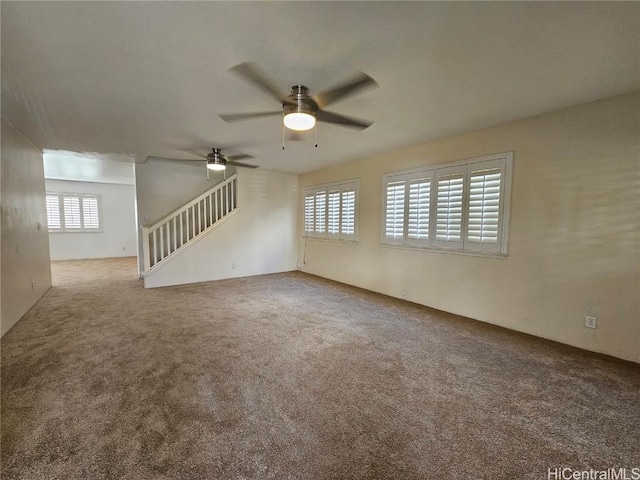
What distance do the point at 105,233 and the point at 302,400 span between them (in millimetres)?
9936

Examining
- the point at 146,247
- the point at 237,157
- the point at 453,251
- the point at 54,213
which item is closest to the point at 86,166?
the point at 146,247

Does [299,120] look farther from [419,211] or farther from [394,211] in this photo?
[394,211]

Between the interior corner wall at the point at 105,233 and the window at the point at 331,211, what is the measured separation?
6.22m

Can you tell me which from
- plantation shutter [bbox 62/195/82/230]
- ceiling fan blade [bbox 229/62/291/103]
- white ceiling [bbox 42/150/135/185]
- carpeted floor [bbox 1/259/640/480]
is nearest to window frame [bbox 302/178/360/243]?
carpeted floor [bbox 1/259/640/480]

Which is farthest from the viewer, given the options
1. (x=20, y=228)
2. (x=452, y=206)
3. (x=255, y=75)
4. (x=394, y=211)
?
(x=394, y=211)

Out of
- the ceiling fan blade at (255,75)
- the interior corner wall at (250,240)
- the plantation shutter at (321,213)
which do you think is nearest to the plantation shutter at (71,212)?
the interior corner wall at (250,240)

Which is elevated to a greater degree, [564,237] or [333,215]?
[333,215]

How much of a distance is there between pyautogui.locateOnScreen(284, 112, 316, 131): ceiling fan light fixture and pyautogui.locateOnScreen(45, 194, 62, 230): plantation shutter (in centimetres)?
957

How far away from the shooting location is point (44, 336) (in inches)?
118

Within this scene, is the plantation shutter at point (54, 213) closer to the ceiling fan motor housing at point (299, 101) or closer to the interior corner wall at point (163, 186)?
the interior corner wall at point (163, 186)

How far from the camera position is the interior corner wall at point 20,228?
10.5 ft

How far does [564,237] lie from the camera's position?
2.94 m

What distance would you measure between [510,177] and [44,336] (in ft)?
18.8

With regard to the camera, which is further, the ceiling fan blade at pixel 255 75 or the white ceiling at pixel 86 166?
the white ceiling at pixel 86 166
